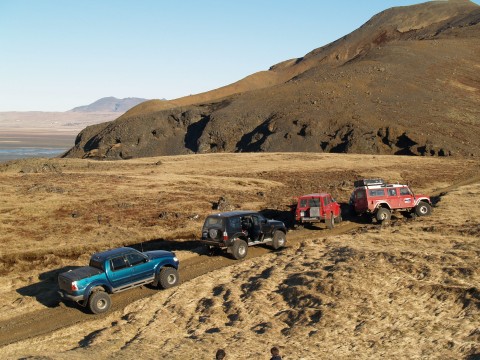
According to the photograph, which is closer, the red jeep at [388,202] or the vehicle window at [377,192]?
the red jeep at [388,202]

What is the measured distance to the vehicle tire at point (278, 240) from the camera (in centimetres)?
2058

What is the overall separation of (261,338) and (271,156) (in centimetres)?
4879

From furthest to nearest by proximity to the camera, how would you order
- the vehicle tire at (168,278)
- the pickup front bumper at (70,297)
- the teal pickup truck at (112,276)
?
the vehicle tire at (168,278) → the teal pickup truck at (112,276) → the pickup front bumper at (70,297)

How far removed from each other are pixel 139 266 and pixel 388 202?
14687 mm

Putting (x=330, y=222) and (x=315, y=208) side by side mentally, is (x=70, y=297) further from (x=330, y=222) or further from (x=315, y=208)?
(x=330, y=222)

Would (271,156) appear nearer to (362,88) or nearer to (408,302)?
(362,88)

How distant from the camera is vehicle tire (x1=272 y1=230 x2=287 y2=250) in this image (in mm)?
20578

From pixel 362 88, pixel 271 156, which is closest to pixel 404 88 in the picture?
pixel 362 88

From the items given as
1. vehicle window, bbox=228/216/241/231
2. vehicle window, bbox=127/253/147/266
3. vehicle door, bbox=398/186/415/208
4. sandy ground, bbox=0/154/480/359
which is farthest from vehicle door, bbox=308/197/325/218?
vehicle window, bbox=127/253/147/266

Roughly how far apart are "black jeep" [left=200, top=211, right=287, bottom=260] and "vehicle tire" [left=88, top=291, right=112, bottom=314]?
5503mm

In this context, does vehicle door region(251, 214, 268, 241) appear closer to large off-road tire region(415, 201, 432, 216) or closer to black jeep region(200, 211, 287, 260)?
black jeep region(200, 211, 287, 260)

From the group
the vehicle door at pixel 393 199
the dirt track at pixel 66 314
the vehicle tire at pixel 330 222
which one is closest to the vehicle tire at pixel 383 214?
the vehicle door at pixel 393 199

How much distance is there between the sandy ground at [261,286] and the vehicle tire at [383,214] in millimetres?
685

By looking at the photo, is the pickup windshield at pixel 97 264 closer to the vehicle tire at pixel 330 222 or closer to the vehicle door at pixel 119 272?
the vehicle door at pixel 119 272
